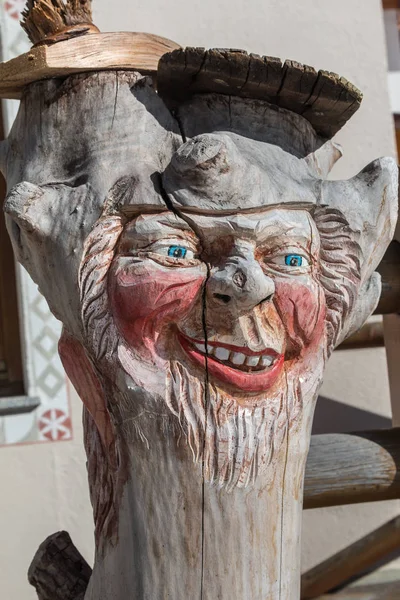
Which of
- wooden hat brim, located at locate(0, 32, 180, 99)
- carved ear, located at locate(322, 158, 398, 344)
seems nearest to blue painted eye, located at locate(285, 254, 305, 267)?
carved ear, located at locate(322, 158, 398, 344)

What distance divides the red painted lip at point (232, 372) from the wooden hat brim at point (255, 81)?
36 centimetres

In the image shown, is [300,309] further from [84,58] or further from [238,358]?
[84,58]

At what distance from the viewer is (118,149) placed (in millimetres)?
1167

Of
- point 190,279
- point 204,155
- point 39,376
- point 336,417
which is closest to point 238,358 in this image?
point 190,279

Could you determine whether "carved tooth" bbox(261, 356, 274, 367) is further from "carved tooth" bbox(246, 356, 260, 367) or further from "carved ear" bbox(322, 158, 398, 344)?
"carved ear" bbox(322, 158, 398, 344)

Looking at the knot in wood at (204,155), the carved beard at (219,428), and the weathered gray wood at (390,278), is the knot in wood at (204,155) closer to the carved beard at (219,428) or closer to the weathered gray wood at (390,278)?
the carved beard at (219,428)

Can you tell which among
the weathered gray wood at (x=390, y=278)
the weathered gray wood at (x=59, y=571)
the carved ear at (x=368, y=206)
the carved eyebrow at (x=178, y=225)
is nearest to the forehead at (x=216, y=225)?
the carved eyebrow at (x=178, y=225)

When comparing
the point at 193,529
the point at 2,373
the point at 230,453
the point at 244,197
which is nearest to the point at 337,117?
the point at 244,197

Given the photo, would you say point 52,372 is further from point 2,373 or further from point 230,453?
point 230,453

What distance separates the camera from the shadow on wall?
261 cm

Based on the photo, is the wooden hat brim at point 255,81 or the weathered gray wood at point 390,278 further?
the weathered gray wood at point 390,278

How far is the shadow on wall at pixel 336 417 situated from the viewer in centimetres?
261

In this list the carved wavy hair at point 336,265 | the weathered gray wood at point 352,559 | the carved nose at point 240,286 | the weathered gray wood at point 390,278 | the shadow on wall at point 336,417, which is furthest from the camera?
the shadow on wall at point 336,417

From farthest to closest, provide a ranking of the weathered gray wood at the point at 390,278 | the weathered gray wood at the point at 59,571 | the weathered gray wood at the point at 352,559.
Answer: the weathered gray wood at the point at 352,559 → the weathered gray wood at the point at 390,278 → the weathered gray wood at the point at 59,571
